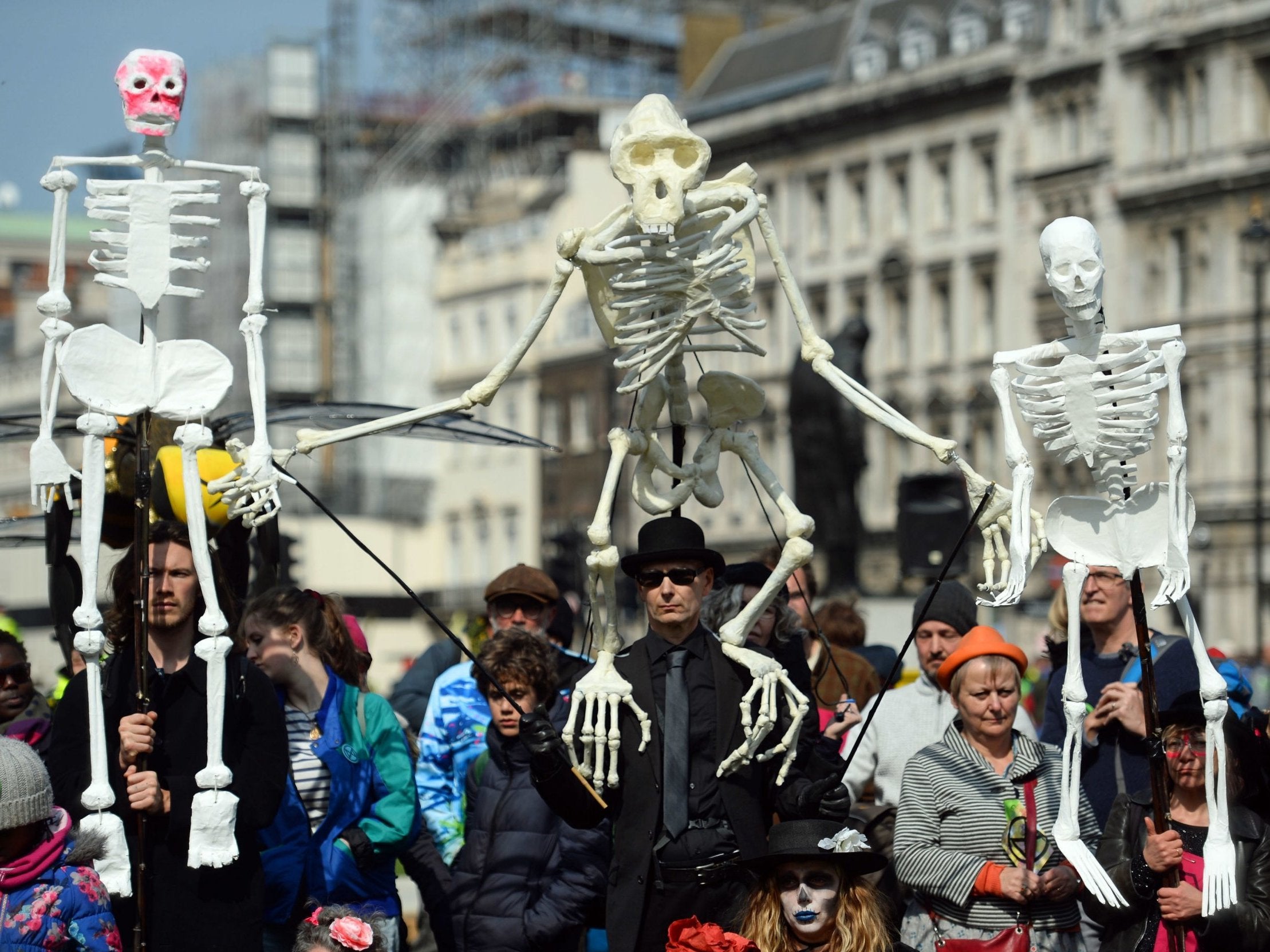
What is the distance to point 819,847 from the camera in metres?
7.86

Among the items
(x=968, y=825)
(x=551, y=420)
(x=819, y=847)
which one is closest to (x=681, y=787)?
(x=819, y=847)

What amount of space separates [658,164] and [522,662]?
82.2 inches

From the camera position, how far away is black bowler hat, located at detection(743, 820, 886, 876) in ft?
25.8

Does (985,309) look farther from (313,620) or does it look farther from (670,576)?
(670,576)

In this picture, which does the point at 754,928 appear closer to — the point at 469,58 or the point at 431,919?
the point at 431,919

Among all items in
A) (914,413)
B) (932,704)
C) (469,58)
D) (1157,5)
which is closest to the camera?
(932,704)

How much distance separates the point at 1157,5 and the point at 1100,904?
5000 cm

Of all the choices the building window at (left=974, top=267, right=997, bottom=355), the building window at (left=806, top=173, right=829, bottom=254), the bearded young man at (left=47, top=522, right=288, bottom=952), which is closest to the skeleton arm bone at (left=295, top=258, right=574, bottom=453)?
the bearded young man at (left=47, top=522, right=288, bottom=952)

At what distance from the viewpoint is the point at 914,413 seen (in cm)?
6231

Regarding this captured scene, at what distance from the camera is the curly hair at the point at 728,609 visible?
379 inches

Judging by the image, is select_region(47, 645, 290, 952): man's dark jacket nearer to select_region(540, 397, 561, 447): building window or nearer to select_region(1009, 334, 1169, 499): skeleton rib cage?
select_region(1009, 334, 1169, 499): skeleton rib cage

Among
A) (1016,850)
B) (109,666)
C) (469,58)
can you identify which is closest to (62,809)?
(109,666)

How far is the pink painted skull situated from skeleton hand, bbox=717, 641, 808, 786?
2713mm

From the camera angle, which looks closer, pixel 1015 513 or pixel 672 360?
pixel 1015 513
